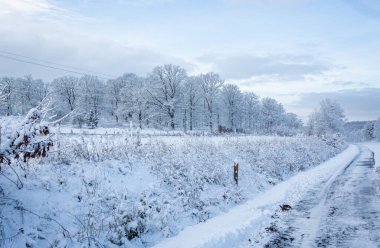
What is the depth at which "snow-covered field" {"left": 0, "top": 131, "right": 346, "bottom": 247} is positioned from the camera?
6152mm

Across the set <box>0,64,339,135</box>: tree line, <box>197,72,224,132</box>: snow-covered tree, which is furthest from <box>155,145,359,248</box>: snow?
<box>197,72,224,132</box>: snow-covered tree

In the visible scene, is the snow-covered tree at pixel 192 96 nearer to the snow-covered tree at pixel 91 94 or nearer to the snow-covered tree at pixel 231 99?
the snow-covered tree at pixel 231 99

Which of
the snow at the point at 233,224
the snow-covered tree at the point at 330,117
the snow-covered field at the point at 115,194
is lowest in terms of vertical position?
the snow at the point at 233,224

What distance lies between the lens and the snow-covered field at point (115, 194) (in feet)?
20.2

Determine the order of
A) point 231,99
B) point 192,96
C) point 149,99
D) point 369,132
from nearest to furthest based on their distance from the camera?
point 149,99, point 192,96, point 231,99, point 369,132

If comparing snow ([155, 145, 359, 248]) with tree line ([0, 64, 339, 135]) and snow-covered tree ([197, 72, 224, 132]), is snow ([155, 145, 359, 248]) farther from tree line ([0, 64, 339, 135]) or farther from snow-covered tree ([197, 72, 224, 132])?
snow-covered tree ([197, 72, 224, 132])

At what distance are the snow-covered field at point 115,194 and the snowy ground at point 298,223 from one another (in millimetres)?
678

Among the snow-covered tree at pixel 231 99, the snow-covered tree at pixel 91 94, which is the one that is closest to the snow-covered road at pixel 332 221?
the snow-covered tree at pixel 91 94

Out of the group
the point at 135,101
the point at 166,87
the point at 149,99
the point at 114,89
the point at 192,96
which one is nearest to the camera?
the point at 149,99

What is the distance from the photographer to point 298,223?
8.05m

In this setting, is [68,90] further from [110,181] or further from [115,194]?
[115,194]

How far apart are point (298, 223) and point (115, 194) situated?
4789 millimetres

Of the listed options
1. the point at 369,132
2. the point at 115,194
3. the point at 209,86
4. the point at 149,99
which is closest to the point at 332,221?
the point at 115,194

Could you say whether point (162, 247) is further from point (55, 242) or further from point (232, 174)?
point (232, 174)
